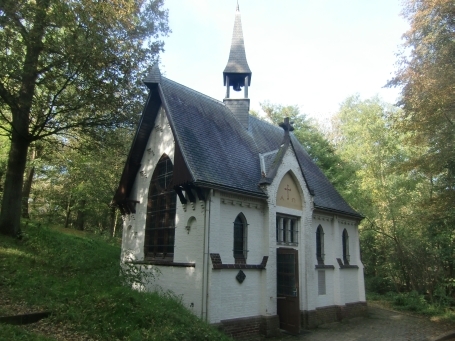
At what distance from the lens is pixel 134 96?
14.6m

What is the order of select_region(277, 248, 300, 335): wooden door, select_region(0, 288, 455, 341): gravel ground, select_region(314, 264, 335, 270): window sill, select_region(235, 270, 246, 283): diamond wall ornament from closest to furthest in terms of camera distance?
1. select_region(0, 288, 455, 341): gravel ground
2. select_region(235, 270, 246, 283): diamond wall ornament
3. select_region(277, 248, 300, 335): wooden door
4. select_region(314, 264, 335, 270): window sill

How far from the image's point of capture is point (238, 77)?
18.9m

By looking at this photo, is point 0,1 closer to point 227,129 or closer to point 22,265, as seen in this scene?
point 22,265

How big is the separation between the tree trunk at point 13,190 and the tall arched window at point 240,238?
832 cm

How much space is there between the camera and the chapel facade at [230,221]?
11.5 metres

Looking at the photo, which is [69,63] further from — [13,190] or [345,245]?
[345,245]

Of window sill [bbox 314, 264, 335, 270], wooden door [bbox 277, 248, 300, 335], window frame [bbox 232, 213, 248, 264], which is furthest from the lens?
window sill [bbox 314, 264, 335, 270]

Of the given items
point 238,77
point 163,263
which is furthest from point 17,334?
point 238,77

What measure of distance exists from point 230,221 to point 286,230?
3297mm

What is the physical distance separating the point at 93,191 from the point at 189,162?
16133 mm

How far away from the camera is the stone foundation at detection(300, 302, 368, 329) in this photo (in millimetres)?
13898

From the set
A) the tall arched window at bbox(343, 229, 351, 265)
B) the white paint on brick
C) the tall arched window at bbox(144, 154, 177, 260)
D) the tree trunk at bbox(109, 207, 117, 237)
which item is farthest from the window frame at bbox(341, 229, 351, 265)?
the tree trunk at bbox(109, 207, 117, 237)

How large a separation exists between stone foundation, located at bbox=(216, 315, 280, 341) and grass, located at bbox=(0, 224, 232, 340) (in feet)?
5.85

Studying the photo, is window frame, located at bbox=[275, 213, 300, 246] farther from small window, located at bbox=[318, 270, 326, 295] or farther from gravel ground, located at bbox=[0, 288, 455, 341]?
gravel ground, located at bbox=[0, 288, 455, 341]
